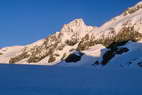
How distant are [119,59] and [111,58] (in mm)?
8749

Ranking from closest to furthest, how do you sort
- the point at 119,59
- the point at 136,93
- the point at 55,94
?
1. the point at 55,94
2. the point at 136,93
3. the point at 119,59

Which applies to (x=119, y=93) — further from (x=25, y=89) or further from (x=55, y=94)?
(x=25, y=89)

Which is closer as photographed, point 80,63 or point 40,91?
point 40,91

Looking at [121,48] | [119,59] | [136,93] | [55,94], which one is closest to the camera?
[55,94]

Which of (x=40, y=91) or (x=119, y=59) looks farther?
(x=119, y=59)

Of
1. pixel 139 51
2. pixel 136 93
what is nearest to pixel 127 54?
pixel 139 51

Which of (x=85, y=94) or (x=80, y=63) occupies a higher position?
(x=80, y=63)

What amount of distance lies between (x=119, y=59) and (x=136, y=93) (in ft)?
479

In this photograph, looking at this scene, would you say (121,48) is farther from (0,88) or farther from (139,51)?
(0,88)

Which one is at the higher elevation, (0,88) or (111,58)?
(111,58)

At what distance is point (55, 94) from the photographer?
1881 cm

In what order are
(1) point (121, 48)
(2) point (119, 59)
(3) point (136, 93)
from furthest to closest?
(1) point (121, 48)
(2) point (119, 59)
(3) point (136, 93)

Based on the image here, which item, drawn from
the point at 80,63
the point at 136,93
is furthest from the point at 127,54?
the point at 136,93

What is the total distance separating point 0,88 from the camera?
1966 centimetres
